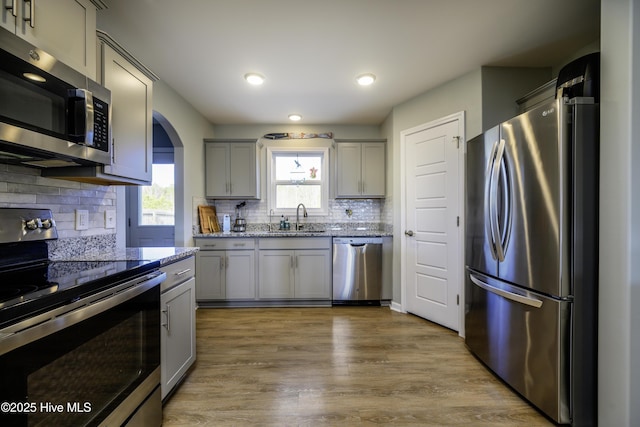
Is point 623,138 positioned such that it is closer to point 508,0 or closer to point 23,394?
point 508,0

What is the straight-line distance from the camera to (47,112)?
1.11m

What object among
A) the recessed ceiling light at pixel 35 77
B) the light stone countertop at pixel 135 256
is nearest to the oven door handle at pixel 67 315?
the light stone countertop at pixel 135 256

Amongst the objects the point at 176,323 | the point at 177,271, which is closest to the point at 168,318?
the point at 176,323

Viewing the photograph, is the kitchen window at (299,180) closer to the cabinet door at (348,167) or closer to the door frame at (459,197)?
the cabinet door at (348,167)

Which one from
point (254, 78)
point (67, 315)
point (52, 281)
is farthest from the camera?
point (254, 78)

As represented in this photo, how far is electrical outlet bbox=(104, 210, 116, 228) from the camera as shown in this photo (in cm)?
179

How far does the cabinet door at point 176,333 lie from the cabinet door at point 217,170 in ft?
6.42

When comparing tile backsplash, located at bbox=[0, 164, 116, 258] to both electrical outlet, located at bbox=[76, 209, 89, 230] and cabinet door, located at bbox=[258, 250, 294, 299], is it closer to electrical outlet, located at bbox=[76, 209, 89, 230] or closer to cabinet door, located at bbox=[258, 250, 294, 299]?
electrical outlet, located at bbox=[76, 209, 89, 230]

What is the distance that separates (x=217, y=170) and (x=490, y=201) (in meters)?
3.19

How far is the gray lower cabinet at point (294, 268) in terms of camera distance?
10.9 ft

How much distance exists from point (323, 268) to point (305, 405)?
1794 millimetres

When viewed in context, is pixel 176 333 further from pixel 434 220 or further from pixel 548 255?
pixel 434 220

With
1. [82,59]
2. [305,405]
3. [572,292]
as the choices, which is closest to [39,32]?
[82,59]

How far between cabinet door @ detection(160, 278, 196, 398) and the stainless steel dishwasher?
71.6 inches
